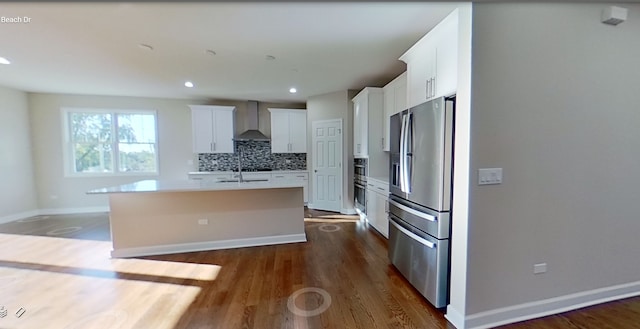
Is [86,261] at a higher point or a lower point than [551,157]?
lower

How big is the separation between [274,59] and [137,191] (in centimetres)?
235

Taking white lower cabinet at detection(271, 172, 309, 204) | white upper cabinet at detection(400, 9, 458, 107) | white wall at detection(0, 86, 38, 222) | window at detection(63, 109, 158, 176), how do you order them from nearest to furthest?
white upper cabinet at detection(400, 9, 458, 107) → white wall at detection(0, 86, 38, 222) → window at detection(63, 109, 158, 176) → white lower cabinet at detection(271, 172, 309, 204)

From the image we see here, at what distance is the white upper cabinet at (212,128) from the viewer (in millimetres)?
5781

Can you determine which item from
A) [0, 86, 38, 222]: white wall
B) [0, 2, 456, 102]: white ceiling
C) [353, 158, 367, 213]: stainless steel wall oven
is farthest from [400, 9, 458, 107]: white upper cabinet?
[0, 86, 38, 222]: white wall

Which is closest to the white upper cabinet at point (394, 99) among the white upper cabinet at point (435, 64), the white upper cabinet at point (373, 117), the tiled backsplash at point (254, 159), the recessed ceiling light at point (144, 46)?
the white upper cabinet at point (373, 117)

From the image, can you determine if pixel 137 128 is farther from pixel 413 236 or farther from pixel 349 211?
pixel 413 236

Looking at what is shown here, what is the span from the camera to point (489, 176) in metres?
1.83

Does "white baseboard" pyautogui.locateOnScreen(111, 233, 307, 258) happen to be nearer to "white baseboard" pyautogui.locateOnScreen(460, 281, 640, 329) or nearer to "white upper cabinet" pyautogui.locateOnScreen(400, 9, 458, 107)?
"white baseboard" pyautogui.locateOnScreen(460, 281, 640, 329)

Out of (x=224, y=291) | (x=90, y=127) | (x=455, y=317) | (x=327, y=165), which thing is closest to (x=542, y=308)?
(x=455, y=317)

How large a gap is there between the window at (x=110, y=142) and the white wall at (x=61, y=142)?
0.14 m

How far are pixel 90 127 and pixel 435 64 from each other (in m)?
6.98

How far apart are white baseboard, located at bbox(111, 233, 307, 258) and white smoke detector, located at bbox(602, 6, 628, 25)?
3750 millimetres

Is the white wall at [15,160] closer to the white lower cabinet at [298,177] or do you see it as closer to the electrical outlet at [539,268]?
the white lower cabinet at [298,177]

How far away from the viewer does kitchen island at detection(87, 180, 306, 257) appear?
3186mm
